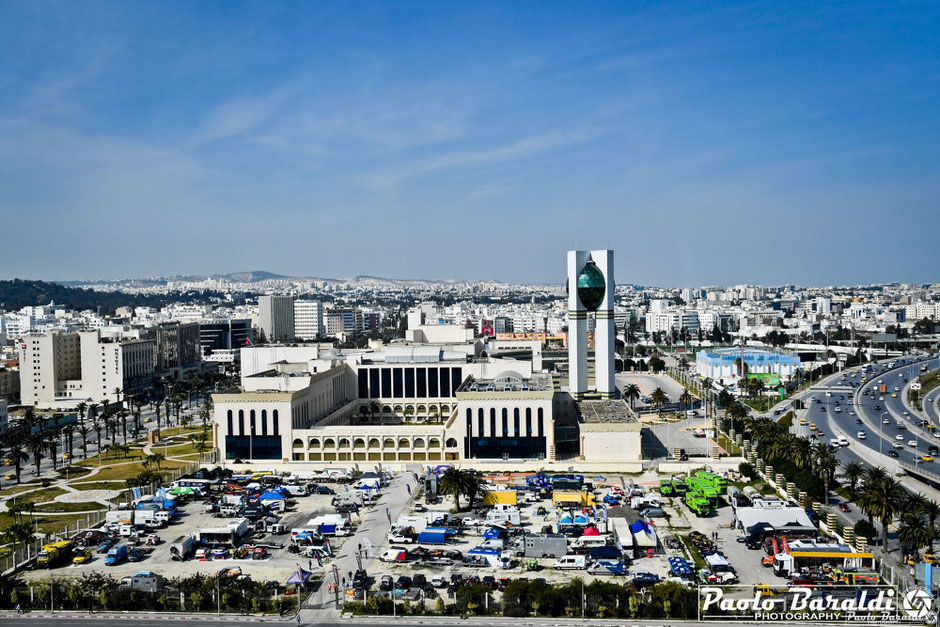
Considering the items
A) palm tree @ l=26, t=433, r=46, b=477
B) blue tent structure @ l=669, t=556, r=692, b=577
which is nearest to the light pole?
blue tent structure @ l=669, t=556, r=692, b=577

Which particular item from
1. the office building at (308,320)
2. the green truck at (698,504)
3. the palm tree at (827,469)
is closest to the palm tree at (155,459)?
the green truck at (698,504)

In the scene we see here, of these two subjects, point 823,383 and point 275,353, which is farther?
point 823,383

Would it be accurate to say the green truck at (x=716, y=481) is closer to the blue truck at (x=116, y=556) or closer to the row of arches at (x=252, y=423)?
the row of arches at (x=252, y=423)

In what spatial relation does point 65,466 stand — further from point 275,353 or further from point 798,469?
point 798,469

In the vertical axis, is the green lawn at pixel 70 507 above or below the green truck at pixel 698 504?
below

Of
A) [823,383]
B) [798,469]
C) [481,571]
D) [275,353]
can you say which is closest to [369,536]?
[481,571]

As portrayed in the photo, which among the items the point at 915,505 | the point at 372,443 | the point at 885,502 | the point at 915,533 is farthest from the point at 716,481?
the point at 372,443

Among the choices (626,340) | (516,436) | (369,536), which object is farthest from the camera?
(626,340)

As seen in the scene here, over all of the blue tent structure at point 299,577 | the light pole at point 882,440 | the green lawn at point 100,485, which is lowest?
the light pole at point 882,440
